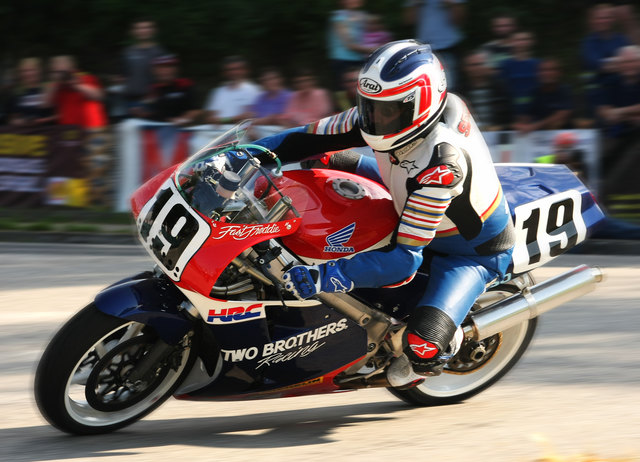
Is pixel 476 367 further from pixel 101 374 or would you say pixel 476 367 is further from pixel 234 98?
pixel 234 98


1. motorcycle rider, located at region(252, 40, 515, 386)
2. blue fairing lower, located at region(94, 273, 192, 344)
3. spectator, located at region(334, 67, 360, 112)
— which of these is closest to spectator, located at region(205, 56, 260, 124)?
spectator, located at region(334, 67, 360, 112)

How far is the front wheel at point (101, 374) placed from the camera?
3.86 meters

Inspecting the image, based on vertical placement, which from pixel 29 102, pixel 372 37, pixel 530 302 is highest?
pixel 530 302

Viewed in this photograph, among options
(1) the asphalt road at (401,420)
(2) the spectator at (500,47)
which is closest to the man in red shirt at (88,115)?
(1) the asphalt road at (401,420)

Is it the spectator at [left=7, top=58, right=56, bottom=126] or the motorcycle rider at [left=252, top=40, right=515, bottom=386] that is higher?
the motorcycle rider at [left=252, top=40, right=515, bottom=386]

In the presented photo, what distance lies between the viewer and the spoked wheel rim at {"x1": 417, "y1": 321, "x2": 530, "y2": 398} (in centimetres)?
471

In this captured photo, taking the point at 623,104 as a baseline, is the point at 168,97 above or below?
below

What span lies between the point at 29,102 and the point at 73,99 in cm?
48

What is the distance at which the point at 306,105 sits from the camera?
9156 mm

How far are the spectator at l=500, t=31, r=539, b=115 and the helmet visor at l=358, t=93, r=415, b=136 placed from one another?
526cm

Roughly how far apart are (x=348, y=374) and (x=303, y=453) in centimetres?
44

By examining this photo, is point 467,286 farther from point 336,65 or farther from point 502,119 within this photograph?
point 336,65

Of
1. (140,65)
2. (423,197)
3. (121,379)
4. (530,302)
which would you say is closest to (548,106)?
(140,65)

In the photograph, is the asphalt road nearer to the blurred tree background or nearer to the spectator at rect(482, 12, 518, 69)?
the spectator at rect(482, 12, 518, 69)
